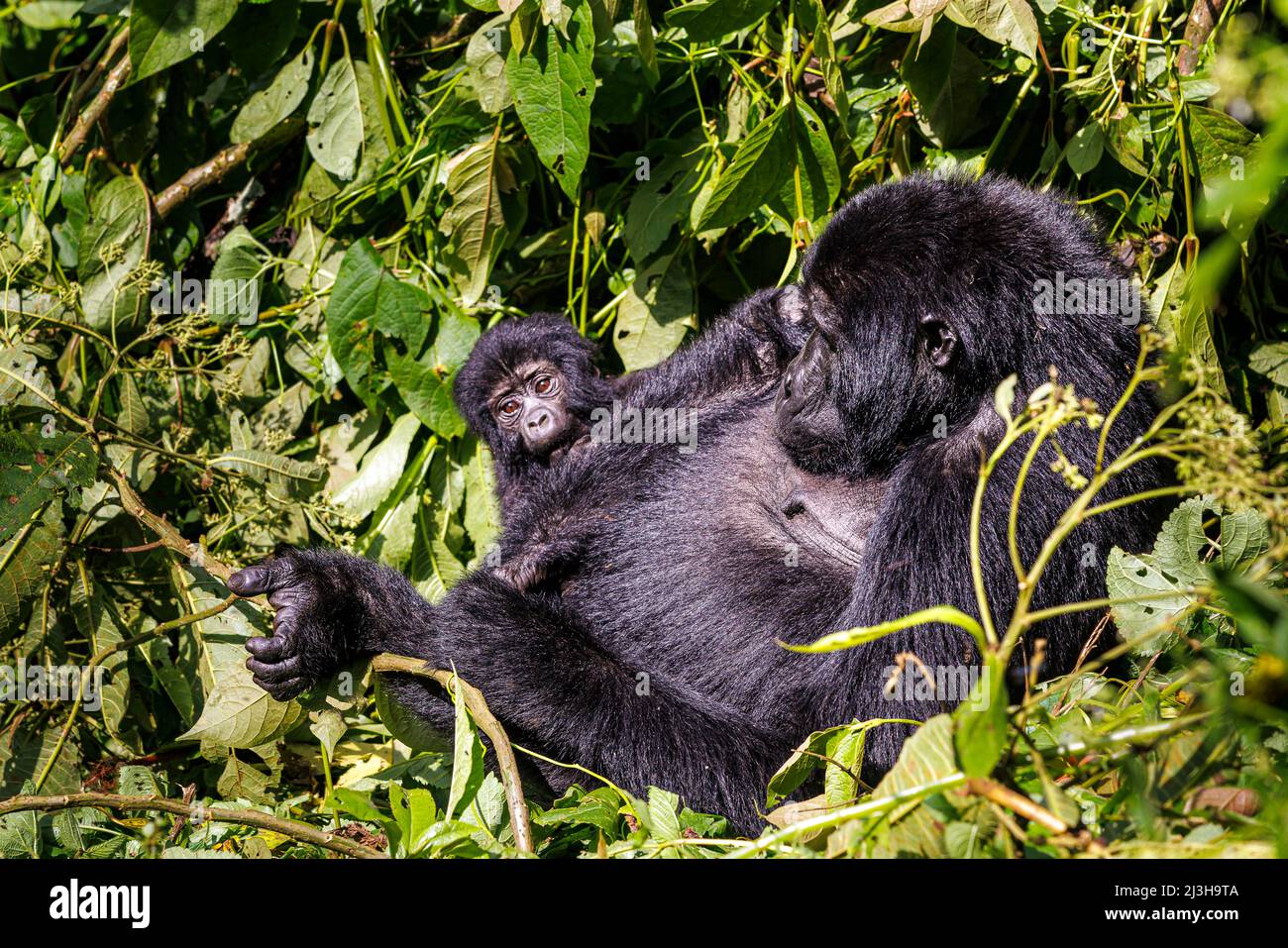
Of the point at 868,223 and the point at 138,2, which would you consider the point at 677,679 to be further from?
the point at 138,2

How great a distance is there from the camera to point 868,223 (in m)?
2.79

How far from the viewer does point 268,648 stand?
311 cm

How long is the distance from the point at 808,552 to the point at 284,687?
1.52 meters

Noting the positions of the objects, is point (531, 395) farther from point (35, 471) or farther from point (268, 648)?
point (35, 471)

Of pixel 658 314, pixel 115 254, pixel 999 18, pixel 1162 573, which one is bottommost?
pixel 1162 573

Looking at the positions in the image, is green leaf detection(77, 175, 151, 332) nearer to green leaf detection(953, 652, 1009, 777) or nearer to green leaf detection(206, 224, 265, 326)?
green leaf detection(206, 224, 265, 326)

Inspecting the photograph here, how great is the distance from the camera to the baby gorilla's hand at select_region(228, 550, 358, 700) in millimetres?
3131

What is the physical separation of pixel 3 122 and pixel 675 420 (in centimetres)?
321

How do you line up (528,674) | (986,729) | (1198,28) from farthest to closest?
(1198,28) → (528,674) → (986,729)

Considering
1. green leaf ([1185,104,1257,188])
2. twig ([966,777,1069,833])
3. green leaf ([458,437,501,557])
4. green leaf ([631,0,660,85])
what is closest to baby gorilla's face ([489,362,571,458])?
green leaf ([458,437,501,557])

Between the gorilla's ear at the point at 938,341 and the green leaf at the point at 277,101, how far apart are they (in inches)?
115

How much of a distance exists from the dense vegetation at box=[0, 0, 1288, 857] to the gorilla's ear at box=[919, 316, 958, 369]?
0.62 m

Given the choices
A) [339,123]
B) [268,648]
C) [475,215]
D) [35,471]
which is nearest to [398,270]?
[475,215]

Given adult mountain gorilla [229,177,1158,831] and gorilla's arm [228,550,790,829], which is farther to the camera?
gorilla's arm [228,550,790,829]
